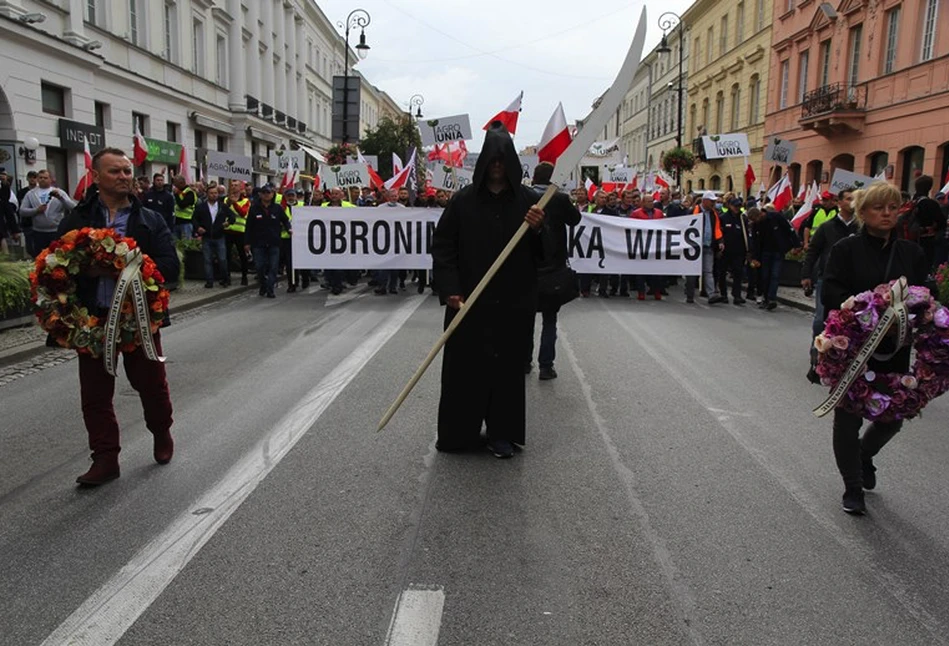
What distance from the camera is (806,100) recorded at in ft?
108

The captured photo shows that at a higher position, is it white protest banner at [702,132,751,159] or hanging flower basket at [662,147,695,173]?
hanging flower basket at [662,147,695,173]

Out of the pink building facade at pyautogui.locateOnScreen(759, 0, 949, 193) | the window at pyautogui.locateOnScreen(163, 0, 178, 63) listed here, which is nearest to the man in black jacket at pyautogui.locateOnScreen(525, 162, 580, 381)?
the pink building facade at pyautogui.locateOnScreen(759, 0, 949, 193)

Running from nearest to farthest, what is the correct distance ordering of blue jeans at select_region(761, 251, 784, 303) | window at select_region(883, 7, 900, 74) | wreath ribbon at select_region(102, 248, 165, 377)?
wreath ribbon at select_region(102, 248, 165, 377), blue jeans at select_region(761, 251, 784, 303), window at select_region(883, 7, 900, 74)

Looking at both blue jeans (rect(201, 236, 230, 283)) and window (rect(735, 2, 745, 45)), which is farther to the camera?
window (rect(735, 2, 745, 45))

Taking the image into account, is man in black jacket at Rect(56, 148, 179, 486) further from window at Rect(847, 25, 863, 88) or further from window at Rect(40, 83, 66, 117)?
window at Rect(847, 25, 863, 88)

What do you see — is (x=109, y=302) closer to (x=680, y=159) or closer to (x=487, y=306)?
(x=487, y=306)

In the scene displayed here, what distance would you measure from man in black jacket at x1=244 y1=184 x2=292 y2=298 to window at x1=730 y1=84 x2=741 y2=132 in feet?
123

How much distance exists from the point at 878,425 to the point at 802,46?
35954 millimetres

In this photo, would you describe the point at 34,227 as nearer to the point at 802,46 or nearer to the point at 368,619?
the point at 368,619

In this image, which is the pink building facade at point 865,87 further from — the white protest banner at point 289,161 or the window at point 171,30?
the window at point 171,30

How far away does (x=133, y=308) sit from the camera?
4.59 meters

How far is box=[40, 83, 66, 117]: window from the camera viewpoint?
74.1 ft

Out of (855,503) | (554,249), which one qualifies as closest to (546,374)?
(554,249)

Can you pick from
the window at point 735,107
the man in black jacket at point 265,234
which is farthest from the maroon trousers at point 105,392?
the window at point 735,107
